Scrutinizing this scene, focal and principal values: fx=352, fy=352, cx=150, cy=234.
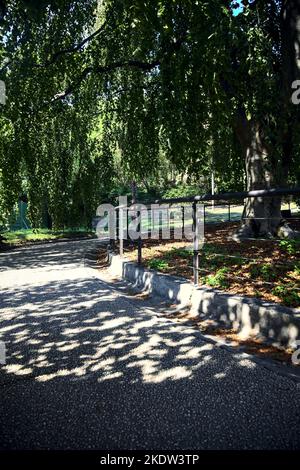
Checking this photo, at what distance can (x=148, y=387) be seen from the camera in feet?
8.95

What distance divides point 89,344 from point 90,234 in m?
16.7

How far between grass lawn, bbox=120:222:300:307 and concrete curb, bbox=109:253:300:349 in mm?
297

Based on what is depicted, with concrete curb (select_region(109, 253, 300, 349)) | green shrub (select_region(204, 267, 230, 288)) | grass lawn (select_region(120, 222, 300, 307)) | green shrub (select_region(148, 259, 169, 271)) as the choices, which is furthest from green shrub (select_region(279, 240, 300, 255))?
concrete curb (select_region(109, 253, 300, 349))

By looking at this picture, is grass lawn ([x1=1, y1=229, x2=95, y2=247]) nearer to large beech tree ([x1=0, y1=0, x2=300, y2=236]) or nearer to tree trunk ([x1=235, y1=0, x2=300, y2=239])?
large beech tree ([x1=0, y1=0, x2=300, y2=236])

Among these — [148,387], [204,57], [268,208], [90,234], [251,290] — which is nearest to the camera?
[148,387]

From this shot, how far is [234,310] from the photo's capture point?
4.01 meters

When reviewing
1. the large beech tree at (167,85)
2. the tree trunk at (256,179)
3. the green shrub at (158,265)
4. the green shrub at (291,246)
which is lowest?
the green shrub at (158,265)

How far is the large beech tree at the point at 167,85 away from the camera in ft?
16.9

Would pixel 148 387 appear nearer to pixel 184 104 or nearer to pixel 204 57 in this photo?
pixel 204 57

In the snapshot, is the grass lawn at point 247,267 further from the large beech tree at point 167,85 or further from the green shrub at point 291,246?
the large beech tree at point 167,85

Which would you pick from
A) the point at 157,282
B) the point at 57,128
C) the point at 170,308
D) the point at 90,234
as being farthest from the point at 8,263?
the point at 90,234

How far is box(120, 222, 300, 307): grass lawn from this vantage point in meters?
4.41

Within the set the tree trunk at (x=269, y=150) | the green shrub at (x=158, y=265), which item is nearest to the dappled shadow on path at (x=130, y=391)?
the green shrub at (x=158, y=265)

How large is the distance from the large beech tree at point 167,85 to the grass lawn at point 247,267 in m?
0.83
